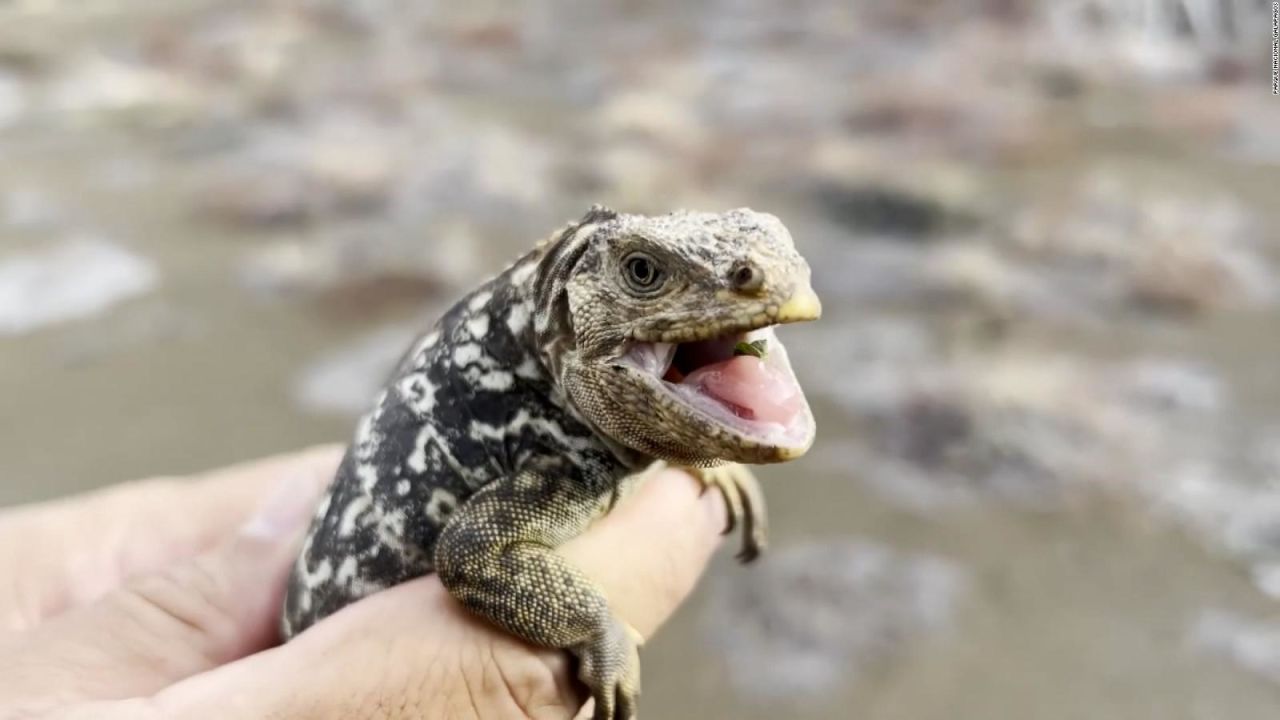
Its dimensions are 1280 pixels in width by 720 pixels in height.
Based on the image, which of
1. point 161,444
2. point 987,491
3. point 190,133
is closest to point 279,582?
point 161,444

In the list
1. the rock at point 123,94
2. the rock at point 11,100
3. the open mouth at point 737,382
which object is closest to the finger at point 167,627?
the open mouth at point 737,382

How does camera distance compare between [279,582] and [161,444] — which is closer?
[279,582]

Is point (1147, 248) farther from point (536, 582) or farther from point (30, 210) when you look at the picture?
point (30, 210)

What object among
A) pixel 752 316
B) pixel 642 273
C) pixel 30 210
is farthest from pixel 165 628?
pixel 30 210

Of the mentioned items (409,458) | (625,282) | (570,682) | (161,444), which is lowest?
(161,444)

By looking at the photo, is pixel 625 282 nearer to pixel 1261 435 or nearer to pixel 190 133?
pixel 1261 435

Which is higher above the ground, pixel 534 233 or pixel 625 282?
pixel 625 282

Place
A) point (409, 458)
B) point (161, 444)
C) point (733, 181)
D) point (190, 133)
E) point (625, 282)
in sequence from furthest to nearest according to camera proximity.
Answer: point (190, 133), point (733, 181), point (161, 444), point (409, 458), point (625, 282)
